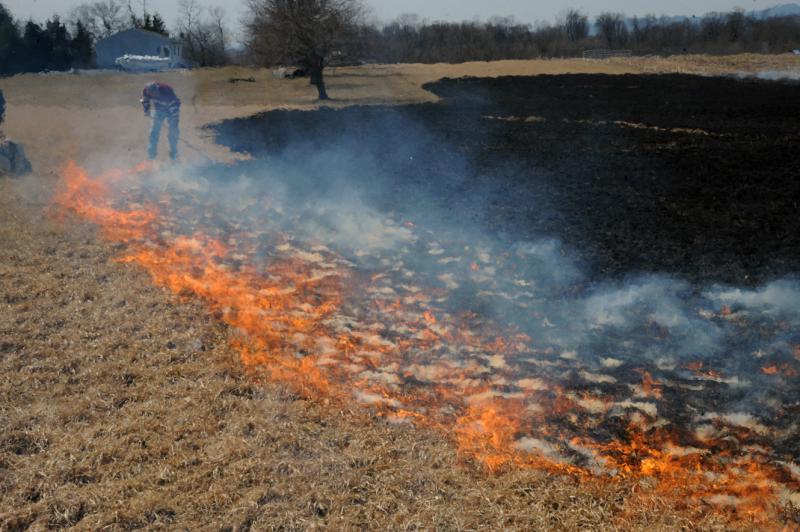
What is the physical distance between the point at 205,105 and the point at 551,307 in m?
22.3

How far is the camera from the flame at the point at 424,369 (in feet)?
14.6

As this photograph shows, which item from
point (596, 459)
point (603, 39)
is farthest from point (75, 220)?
point (603, 39)

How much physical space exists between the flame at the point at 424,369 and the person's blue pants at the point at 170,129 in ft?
17.3

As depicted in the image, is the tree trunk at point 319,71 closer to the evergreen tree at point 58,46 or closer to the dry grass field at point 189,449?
the dry grass field at point 189,449

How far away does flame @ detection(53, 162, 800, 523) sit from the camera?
14.6 feet

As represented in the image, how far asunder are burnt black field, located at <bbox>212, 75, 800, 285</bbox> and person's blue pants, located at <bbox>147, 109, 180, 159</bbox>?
1965 mm

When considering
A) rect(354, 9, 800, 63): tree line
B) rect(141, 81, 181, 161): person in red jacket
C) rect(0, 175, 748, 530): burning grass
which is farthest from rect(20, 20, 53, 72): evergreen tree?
rect(0, 175, 748, 530): burning grass

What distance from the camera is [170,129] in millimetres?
14109

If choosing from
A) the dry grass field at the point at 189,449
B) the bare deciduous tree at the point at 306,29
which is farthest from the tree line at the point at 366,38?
the dry grass field at the point at 189,449

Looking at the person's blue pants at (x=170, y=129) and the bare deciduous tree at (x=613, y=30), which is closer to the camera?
the person's blue pants at (x=170, y=129)

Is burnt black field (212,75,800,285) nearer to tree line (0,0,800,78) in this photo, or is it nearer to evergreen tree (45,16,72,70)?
tree line (0,0,800,78)

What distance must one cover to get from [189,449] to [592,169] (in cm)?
1114

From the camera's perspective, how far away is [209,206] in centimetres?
1130

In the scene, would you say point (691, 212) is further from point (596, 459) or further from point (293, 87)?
point (293, 87)
